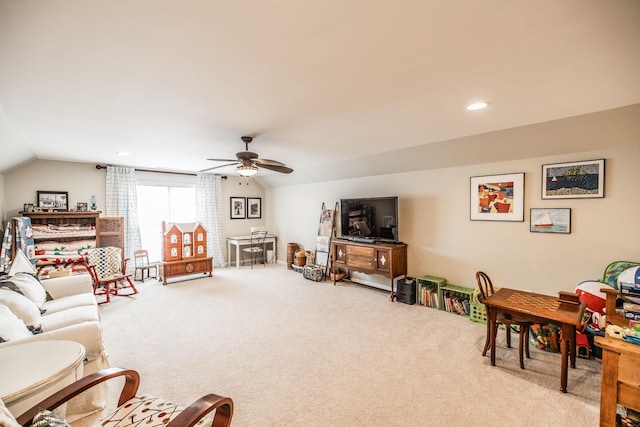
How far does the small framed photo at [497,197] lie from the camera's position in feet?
11.5

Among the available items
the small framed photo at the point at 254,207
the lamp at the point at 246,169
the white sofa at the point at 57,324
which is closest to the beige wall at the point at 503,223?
the small framed photo at the point at 254,207

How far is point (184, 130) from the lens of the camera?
3.18m

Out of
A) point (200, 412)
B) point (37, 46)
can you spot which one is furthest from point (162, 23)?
point (200, 412)

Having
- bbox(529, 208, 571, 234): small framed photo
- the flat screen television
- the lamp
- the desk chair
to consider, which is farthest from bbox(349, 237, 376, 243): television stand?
the desk chair

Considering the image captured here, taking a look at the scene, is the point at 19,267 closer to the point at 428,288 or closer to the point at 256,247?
the point at 256,247

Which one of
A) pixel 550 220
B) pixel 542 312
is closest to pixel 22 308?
pixel 542 312

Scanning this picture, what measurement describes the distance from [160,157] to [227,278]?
2.68m

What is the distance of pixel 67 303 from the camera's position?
110 inches

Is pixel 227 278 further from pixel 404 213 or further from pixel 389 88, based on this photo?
pixel 389 88

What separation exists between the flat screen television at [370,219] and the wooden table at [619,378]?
3012 millimetres

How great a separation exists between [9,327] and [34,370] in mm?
647

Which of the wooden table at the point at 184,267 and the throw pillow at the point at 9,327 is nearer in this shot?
the throw pillow at the point at 9,327

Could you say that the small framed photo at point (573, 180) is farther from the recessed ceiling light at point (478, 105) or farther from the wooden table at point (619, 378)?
the wooden table at point (619, 378)

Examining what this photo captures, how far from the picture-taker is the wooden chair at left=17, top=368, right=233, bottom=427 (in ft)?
3.81
